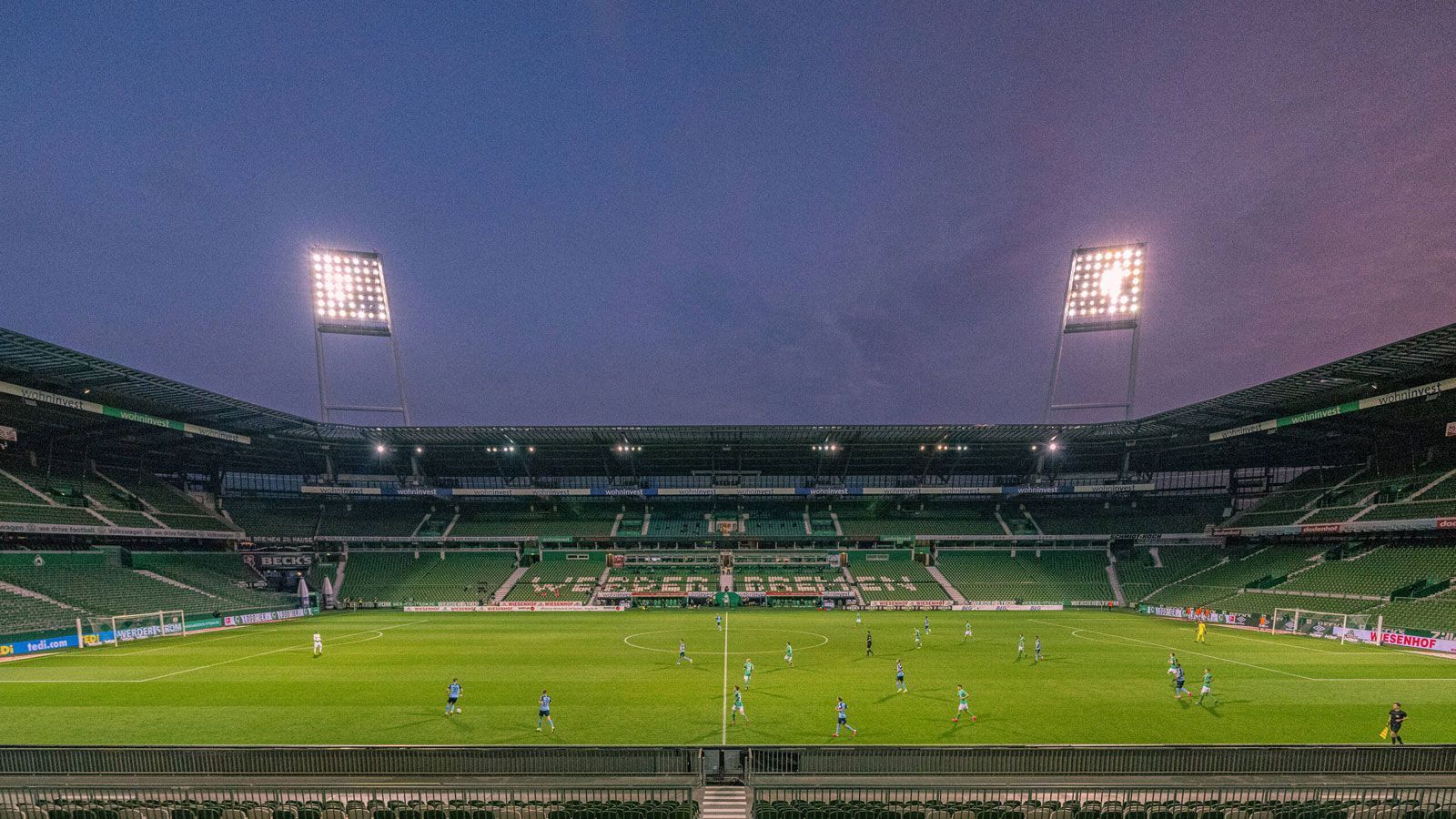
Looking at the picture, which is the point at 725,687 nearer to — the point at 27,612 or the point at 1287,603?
the point at 27,612

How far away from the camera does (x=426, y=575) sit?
6481 cm

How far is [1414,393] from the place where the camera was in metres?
38.9

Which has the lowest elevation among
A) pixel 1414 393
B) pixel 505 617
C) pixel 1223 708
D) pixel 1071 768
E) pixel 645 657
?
pixel 505 617

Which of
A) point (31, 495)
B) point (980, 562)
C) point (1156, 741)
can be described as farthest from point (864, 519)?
point (31, 495)

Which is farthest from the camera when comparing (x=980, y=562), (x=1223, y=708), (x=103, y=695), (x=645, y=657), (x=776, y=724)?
(x=980, y=562)

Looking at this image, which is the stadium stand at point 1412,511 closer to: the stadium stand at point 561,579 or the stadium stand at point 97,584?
the stadium stand at point 561,579

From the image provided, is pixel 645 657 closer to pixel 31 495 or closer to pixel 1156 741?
pixel 1156 741

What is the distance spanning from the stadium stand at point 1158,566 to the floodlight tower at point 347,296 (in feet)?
269

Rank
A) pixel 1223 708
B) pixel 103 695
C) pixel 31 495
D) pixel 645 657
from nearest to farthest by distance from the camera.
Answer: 1. pixel 1223 708
2. pixel 103 695
3. pixel 645 657
4. pixel 31 495

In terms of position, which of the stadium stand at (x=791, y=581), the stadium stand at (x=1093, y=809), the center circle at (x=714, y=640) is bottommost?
the stadium stand at (x=791, y=581)

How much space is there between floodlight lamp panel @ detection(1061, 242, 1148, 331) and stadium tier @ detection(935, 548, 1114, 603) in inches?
1158

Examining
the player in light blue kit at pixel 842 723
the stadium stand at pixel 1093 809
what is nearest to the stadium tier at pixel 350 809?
the stadium stand at pixel 1093 809

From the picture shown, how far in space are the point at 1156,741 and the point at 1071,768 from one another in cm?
828

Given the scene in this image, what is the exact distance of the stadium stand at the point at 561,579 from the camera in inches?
2434
